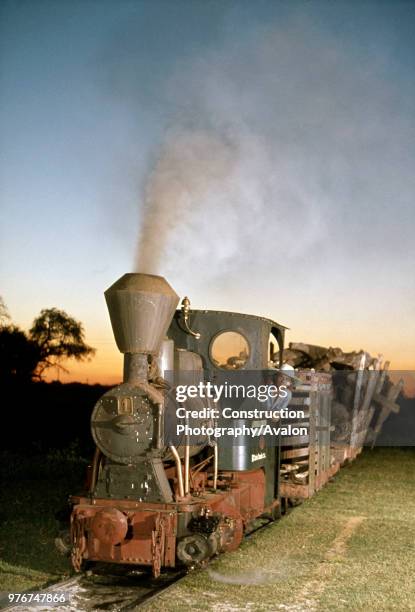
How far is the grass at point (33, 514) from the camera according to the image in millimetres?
6668

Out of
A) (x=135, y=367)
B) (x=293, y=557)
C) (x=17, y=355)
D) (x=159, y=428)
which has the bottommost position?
(x=293, y=557)

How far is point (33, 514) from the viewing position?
9219mm

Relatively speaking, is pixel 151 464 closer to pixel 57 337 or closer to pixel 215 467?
pixel 215 467

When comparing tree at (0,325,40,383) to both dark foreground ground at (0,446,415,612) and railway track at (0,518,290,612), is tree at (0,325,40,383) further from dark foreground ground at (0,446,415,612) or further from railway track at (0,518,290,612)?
railway track at (0,518,290,612)

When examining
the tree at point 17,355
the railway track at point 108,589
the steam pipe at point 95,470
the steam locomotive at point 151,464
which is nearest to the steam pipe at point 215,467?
the steam locomotive at point 151,464

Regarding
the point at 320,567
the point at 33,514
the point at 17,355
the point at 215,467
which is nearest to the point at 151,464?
the point at 215,467

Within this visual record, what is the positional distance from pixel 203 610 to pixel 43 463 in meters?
9.22

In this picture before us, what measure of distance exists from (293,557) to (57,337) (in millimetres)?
27345

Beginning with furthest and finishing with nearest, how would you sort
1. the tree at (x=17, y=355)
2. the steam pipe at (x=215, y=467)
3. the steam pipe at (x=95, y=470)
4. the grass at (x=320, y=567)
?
the tree at (x=17, y=355) → the steam pipe at (x=215, y=467) → the steam pipe at (x=95, y=470) → the grass at (x=320, y=567)

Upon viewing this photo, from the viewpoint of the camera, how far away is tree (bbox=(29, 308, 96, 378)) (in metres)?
32.2

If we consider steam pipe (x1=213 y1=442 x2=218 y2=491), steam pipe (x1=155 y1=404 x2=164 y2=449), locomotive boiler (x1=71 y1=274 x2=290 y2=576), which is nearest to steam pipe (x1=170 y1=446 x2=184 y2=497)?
locomotive boiler (x1=71 y1=274 x2=290 y2=576)

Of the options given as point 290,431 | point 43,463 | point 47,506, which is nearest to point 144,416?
point 290,431

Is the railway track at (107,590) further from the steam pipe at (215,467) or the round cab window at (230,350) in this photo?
the round cab window at (230,350)

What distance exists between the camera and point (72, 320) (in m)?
34.3
